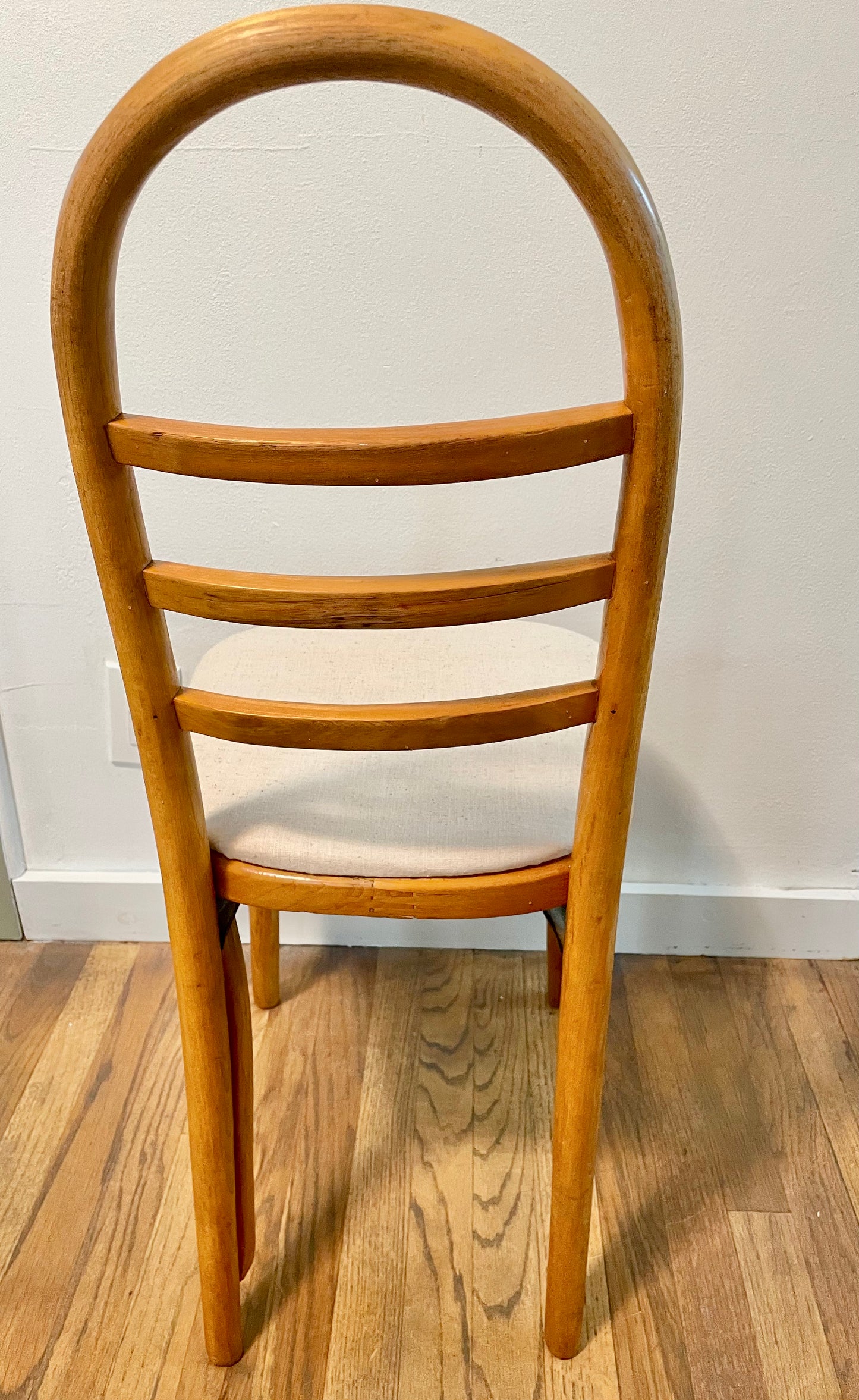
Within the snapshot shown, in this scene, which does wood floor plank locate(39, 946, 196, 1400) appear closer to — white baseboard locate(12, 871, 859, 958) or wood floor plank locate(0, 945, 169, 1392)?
wood floor plank locate(0, 945, 169, 1392)

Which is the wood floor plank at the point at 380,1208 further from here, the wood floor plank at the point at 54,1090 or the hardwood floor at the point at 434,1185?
the wood floor plank at the point at 54,1090

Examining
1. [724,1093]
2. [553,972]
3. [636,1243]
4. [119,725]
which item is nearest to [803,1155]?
[724,1093]

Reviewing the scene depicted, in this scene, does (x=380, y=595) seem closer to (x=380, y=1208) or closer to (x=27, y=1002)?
(x=380, y=1208)

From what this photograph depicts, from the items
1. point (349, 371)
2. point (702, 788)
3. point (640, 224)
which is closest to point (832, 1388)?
point (702, 788)

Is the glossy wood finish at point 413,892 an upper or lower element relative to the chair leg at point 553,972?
upper

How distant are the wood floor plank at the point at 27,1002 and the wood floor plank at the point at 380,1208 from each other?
0.38 m

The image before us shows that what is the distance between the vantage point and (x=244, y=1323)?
946 mm

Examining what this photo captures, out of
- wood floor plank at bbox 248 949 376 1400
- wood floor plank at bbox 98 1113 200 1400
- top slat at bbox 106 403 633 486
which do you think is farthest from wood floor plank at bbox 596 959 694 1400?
top slat at bbox 106 403 633 486

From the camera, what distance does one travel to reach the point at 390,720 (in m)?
0.67

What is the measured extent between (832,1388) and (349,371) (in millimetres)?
1027

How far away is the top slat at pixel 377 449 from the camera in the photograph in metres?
0.57

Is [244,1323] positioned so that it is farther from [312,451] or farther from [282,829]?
[312,451]

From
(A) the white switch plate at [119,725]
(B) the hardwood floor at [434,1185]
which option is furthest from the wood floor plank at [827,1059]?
(A) the white switch plate at [119,725]

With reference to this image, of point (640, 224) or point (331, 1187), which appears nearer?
point (640, 224)
